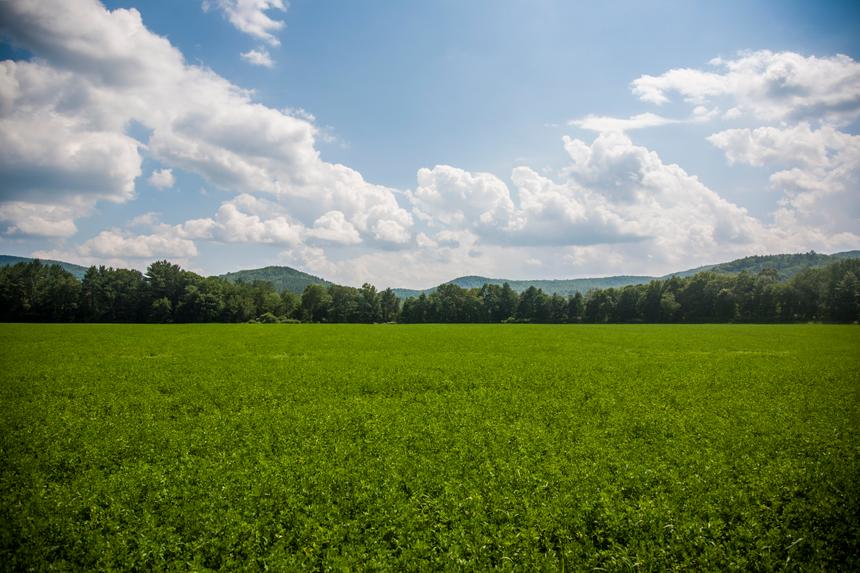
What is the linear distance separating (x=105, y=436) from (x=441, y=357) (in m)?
26.0

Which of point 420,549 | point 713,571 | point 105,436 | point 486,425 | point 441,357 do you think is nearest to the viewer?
point 713,571

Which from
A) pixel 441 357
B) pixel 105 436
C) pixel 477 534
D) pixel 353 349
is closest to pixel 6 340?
pixel 353 349

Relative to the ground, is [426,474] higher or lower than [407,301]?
lower

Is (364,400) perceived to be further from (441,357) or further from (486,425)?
(441,357)

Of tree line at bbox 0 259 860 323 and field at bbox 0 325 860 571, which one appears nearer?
field at bbox 0 325 860 571

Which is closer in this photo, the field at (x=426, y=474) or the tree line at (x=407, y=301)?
the field at (x=426, y=474)

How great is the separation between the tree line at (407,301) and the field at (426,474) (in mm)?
108080

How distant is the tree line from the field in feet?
355

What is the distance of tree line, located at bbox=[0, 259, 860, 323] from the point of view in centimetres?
10988

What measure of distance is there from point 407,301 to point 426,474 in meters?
149

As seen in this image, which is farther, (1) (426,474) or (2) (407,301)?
(2) (407,301)

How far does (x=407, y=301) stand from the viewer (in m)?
162

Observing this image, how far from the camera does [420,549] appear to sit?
9133 mm

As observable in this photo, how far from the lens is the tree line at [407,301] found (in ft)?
360
